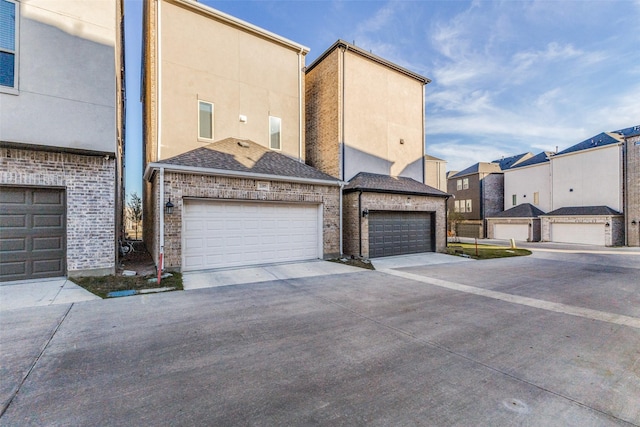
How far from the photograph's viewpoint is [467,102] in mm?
20469

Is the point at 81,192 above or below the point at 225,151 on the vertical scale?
below

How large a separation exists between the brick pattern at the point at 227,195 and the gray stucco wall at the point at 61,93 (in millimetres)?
1965

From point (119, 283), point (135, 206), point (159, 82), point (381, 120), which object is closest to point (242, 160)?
point (159, 82)

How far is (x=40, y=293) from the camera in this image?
19.7 ft

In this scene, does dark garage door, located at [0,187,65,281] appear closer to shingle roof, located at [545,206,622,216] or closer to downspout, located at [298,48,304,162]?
downspout, located at [298,48,304,162]

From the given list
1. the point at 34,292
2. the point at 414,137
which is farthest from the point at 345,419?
the point at 414,137

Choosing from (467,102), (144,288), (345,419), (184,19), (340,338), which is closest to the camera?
(345,419)

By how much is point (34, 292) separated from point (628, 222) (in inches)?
1324

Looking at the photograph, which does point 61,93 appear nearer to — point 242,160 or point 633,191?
point 242,160

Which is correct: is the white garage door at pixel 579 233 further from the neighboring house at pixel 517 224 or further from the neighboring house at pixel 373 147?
the neighboring house at pixel 373 147

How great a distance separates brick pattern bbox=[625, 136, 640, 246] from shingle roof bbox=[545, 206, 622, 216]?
0.85 metres

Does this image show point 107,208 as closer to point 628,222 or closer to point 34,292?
point 34,292

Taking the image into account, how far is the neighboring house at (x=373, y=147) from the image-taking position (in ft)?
41.3

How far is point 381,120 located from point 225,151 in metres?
8.11
